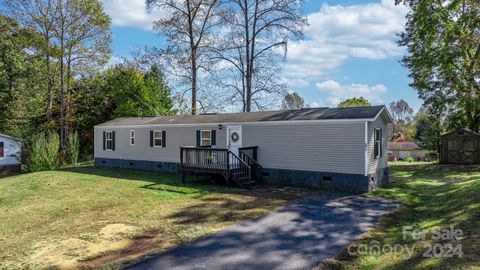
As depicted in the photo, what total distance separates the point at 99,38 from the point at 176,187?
612 inches

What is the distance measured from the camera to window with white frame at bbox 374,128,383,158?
13352mm

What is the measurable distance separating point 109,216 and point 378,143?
1033 cm

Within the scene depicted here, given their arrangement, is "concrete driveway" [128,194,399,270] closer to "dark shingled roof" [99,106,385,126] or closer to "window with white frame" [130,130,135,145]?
"dark shingled roof" [99,106,385,126]

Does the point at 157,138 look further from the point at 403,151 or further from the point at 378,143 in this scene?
the point at 403,151

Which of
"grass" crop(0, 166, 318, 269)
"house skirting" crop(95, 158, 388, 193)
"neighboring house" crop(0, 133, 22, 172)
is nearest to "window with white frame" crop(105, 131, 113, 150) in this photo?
"neighboring house" crop(0, 133, 22, 172)

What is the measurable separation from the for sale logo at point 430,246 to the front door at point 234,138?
9.15 m

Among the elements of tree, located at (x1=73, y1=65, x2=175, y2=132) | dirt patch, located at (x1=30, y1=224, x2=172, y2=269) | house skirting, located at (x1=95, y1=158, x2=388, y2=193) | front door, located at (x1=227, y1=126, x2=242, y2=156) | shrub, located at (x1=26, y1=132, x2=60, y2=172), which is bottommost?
dirt patch, located at (x1=30, y1=224, x2=172, y2=269)

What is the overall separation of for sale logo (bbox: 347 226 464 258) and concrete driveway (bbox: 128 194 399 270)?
423 millimetres

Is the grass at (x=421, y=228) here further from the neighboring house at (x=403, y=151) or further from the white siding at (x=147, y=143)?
the neighboring house at (x=403, y=151)

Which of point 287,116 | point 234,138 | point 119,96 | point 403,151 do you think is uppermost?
point 119,96

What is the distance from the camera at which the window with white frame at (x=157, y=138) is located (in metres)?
18.2

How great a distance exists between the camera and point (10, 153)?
2200 centimetres

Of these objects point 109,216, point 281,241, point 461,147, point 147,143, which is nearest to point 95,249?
point 109,216

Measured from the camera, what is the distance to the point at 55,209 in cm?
955
